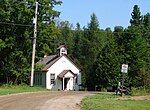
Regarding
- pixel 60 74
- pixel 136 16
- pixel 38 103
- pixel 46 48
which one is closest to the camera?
pixel 38 103

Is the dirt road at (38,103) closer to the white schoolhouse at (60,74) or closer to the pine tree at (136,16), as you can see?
the white schoolhouse at (60,74)

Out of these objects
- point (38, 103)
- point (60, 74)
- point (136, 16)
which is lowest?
point (38, 103)

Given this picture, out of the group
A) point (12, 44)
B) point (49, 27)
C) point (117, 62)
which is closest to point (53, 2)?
point (49, 27)

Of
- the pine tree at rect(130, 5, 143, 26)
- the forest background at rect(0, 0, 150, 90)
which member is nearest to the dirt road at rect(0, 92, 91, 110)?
the forest background at rect(0, 0, 150, 90)

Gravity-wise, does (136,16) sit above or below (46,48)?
above

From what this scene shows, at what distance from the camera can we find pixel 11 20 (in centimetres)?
5738

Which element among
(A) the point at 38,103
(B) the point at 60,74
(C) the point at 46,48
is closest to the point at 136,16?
(B) the point at 60,74

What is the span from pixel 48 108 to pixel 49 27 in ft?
114

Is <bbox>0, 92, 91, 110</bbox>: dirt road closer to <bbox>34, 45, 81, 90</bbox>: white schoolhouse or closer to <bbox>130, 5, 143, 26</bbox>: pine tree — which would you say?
<bbox>34, 45, 81, 90</bbox>: white schoolhouse

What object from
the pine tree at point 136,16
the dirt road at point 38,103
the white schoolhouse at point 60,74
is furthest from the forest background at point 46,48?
the pine tree at point 136,16

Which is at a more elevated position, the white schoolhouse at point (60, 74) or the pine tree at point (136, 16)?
the pine tree at point (136, 16)

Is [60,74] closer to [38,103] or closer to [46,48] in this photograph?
[46,48]

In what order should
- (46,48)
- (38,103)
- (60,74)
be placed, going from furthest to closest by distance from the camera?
(60,74), (46,48), (38,103)

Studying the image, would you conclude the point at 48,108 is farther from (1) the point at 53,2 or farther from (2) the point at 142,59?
(2) the point at 142,59
